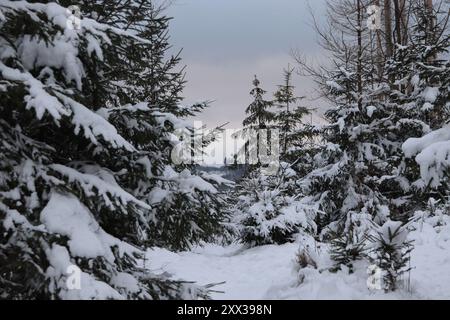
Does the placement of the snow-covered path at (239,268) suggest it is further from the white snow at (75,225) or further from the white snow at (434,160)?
the white snow at (75,225)

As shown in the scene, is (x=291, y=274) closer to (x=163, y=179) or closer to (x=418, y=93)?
(x=163, y=179)

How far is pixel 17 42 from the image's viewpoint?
4246 millimetres

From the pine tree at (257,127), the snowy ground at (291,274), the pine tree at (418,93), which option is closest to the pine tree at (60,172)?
the snowy ground at (291,274)

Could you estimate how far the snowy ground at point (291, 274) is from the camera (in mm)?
5566

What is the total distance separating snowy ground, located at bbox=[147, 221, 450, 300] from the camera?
557 centimetres

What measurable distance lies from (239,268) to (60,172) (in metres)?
5.89

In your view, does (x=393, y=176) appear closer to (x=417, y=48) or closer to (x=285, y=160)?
(x=417, y=48)

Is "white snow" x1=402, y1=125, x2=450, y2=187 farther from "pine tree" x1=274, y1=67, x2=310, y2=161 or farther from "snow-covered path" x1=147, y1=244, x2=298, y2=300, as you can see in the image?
"pine tree" x1=274, y1=67, x2=310, y2=161

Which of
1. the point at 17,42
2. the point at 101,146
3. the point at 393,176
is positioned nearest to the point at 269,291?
the point at 101,146

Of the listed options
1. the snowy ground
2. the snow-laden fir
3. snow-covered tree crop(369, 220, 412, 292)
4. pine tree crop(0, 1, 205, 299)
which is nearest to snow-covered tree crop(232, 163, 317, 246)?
the snowy ground

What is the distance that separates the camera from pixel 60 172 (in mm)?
4098

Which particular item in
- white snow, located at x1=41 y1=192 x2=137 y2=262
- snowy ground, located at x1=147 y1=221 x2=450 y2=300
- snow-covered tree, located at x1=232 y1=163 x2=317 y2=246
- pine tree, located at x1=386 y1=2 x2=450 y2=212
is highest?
pine tree, located at x1=386 y1=2 x2=450 y2=212
